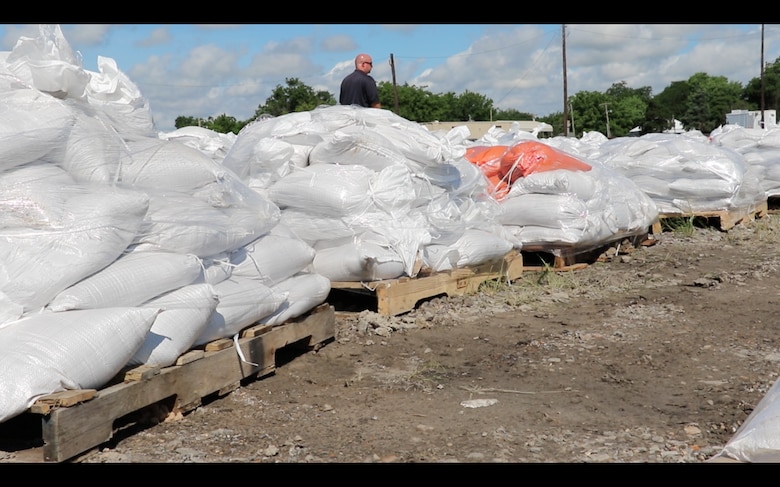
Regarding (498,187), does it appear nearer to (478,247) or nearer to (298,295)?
(478,247)

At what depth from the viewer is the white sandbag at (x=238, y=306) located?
404 centimetres

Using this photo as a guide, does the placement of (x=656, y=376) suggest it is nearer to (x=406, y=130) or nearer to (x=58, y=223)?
(x=406, y=130)

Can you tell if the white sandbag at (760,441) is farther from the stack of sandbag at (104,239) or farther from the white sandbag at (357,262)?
the white sandbag at (357,262)

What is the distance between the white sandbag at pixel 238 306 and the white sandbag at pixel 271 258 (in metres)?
0.06

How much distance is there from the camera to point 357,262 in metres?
5.49

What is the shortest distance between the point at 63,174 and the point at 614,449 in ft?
8.99

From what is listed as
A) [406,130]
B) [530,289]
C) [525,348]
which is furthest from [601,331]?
[406,130]

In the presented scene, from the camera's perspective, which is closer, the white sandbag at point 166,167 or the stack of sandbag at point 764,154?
the white sandbag at point 166,167

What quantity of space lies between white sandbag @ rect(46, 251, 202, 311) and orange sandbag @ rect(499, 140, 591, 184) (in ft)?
14.7

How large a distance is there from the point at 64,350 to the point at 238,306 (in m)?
1.23

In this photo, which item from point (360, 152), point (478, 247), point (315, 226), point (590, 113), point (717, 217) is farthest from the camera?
point (590, 113)

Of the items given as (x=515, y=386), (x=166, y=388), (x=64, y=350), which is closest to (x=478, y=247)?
(x=515, y=386)

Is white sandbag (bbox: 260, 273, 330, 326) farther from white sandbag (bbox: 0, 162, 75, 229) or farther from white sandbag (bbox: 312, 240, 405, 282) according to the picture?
white sandbag (bbox: 0, 162, 75, 229)

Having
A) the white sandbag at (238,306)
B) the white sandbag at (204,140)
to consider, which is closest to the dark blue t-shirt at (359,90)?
the white sandbag at (204,140)
